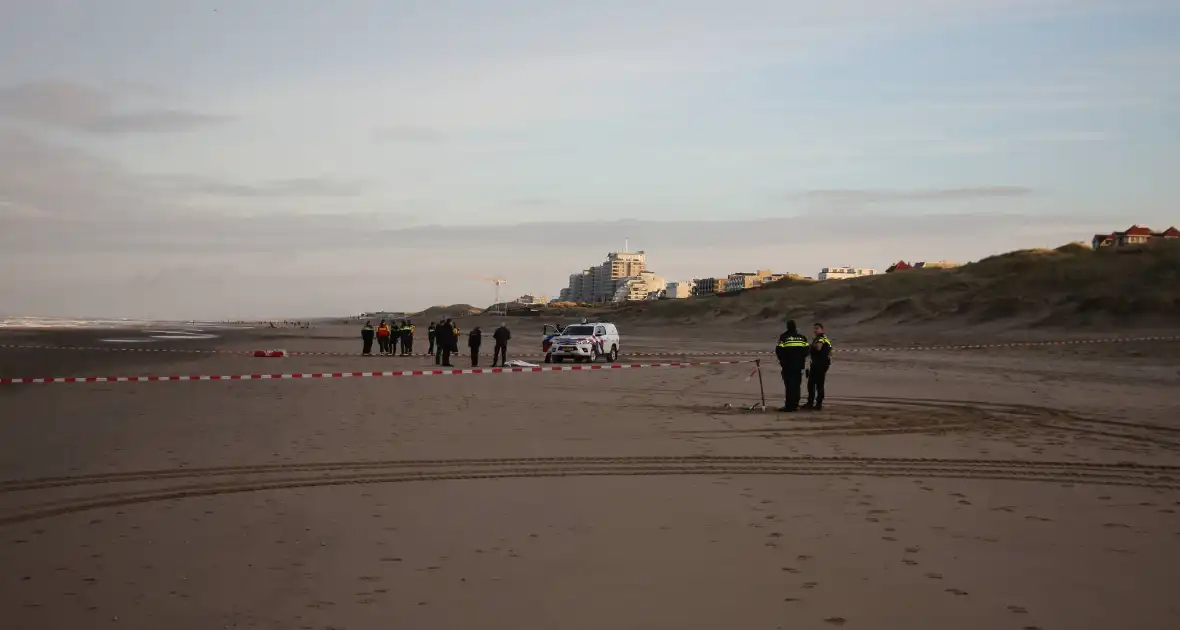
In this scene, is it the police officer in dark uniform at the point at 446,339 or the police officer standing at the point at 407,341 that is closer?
the police officer in dark uniform at the point at 446,339

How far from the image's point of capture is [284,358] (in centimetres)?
4116

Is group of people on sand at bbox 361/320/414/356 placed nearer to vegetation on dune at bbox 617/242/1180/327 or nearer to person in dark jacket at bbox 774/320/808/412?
person in dark jacket at bbox 774/320/808/412

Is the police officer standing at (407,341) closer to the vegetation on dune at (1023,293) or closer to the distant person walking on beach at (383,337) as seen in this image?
the distant person walking on beach at (383,337)

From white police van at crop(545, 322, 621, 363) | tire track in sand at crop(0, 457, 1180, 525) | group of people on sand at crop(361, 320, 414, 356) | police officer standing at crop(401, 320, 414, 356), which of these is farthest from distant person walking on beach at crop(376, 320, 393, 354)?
tire track in sand at crop(0, 457, 1180, 525)

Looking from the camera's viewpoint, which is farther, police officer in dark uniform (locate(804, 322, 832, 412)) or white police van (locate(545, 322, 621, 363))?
white police van (locate(545, 322, 621, 363))

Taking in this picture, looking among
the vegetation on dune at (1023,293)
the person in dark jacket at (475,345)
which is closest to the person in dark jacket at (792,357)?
the person in dark jacket at (475,345)

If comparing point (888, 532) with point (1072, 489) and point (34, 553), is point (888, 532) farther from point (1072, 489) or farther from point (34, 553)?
point (34, 553)

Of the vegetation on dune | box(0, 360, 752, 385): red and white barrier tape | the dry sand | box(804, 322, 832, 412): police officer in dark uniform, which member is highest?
the vegetation on dune

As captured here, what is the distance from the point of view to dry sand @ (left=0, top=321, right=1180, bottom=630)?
5871 mm

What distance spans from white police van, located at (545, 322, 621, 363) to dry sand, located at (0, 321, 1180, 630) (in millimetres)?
19450

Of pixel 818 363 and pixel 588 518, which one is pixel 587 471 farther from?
pixel 818 363

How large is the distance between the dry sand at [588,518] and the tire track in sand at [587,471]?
0.22 ft

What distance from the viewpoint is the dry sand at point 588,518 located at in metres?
5.87

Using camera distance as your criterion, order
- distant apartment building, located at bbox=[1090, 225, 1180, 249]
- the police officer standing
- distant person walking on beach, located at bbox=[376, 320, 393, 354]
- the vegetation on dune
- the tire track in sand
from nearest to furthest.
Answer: the tire track in sand
the police officer standing
distant person walking on beach, located at bbox=[376, 320, 393, 354]
the vegetation on dune
distant apartment building, located at bbox=[1090, 225, 1180, 249]
